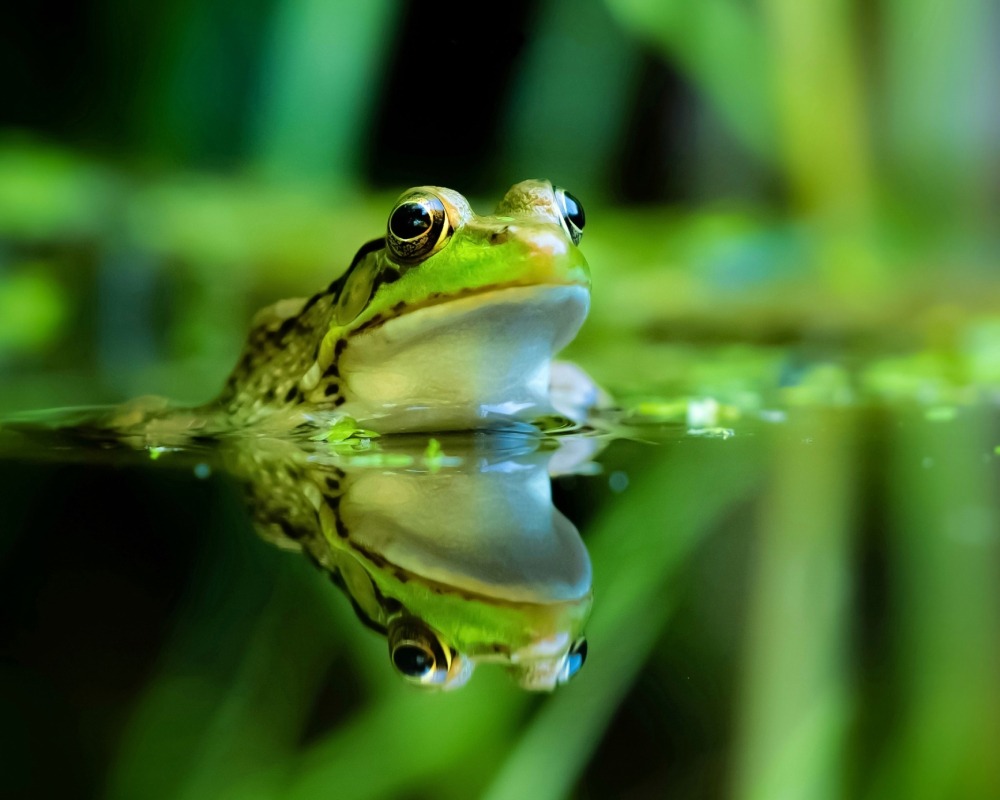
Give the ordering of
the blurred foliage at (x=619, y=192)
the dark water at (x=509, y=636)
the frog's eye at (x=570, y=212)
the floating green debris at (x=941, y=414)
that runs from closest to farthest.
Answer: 1. the dark water at (x=509, y=636)
2. the frog's eye at (x=570, y=212)
3. the floating green debris at (x=941, y=414)
4. the blurred foliage at (x=619, y=192)

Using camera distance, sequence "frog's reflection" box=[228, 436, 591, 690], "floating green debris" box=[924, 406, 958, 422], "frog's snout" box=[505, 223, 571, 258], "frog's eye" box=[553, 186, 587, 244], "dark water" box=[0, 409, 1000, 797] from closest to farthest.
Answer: "dark water" box=[0, 409, 1000, 797] → "frog's reflection" box=[228, 436, 591, 690] → "frog's snout" box=[505, 223, 571, 258] → "frog's eye" box=[553, 186, 587, 244] → "floating green debris" box=[924, 406, 958, 422]

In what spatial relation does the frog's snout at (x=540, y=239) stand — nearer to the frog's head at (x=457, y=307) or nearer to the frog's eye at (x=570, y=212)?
the frog's head at (x=457, y=307)

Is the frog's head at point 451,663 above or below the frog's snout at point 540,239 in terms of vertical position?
below

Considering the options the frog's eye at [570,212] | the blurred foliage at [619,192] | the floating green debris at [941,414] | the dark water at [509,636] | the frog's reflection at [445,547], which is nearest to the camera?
the dark water at [509,636]

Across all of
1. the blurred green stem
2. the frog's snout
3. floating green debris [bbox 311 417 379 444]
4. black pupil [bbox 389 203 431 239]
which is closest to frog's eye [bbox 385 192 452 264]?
black pupil [bbox 389 203 431 239]

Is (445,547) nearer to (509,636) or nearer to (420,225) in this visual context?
(509,636)

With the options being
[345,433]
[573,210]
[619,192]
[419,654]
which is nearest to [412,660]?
[419,654]

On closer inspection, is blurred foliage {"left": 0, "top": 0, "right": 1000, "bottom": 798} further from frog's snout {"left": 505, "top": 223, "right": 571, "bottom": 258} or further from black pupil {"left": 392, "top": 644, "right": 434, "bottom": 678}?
black pupil {"left": 392, "top": 644, "right": 434, "bottom": 678}

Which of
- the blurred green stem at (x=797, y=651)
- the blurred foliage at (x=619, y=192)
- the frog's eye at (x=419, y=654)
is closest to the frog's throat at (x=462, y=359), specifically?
the blurred foliage at (x=619, y=192)
